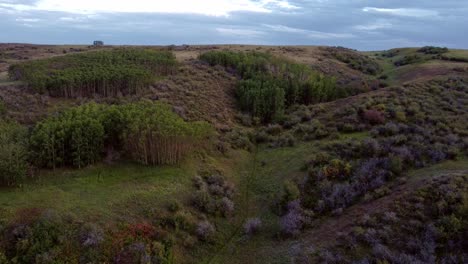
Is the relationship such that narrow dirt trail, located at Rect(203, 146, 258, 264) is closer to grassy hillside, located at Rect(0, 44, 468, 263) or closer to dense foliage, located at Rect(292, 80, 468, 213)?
grassy hillside, located at Rect(0, 44, 468, 263)

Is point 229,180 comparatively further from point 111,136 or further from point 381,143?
point 381,143

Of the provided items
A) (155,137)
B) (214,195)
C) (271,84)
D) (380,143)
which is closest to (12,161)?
(155,137)

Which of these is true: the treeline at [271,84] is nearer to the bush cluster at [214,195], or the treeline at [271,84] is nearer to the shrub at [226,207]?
the bush cluster at [214,195]

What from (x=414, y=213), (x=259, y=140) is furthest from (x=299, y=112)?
(x=414, y=213)

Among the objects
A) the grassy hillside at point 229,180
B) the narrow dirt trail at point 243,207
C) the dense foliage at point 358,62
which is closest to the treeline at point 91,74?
the grassy hillside at point 229,180

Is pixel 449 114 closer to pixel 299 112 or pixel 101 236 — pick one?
pixel 299 112
